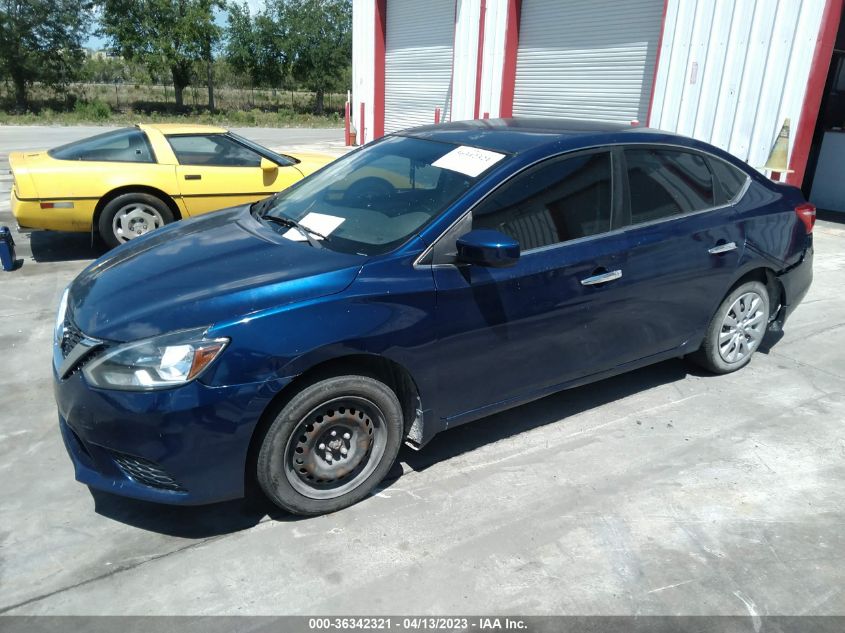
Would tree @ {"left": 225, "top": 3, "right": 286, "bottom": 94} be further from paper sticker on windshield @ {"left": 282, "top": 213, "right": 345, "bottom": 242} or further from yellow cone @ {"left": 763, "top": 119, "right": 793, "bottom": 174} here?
paper sticker on windshield @ {"left": 282, "top": 213, "right": 345, "bottom": 242}

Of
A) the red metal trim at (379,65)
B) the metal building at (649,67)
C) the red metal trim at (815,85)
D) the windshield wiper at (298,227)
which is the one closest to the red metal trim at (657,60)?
the metal building at (649,67)

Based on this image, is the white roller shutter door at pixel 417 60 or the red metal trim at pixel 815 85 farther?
the white roller shutter door at pixel 417 60

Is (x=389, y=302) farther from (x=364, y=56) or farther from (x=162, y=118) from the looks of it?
(x=162, y=118)

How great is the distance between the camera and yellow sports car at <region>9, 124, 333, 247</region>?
22.3 ft

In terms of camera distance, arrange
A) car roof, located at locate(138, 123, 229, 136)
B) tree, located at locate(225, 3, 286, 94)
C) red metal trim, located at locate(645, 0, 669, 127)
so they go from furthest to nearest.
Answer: tree, located at locate(225, 3, 286, 94)
red metal trim, located at locate(645, 0, 669, 127)
car roof, located at locate(138, 123, 229, 136)

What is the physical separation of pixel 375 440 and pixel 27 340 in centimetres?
333

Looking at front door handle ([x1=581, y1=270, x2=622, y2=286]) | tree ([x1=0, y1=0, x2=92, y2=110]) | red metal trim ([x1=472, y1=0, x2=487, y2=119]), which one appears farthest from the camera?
tree ([x1=0, y1=0, x2=92, y2=110])

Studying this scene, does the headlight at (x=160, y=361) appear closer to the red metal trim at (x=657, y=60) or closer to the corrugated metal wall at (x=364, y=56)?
the red metal trim at (x=657, y=60)

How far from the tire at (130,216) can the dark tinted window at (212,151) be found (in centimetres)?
55

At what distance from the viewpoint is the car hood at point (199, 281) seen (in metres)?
2.76

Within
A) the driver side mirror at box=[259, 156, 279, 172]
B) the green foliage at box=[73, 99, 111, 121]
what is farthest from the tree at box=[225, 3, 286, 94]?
the driver side mirror at box=[259, 156, 279, 172]

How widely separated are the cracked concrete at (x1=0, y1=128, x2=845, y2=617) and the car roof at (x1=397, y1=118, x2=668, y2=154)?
163 cm

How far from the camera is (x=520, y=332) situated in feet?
11.1

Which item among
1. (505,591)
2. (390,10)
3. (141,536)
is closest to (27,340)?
(141,536)
